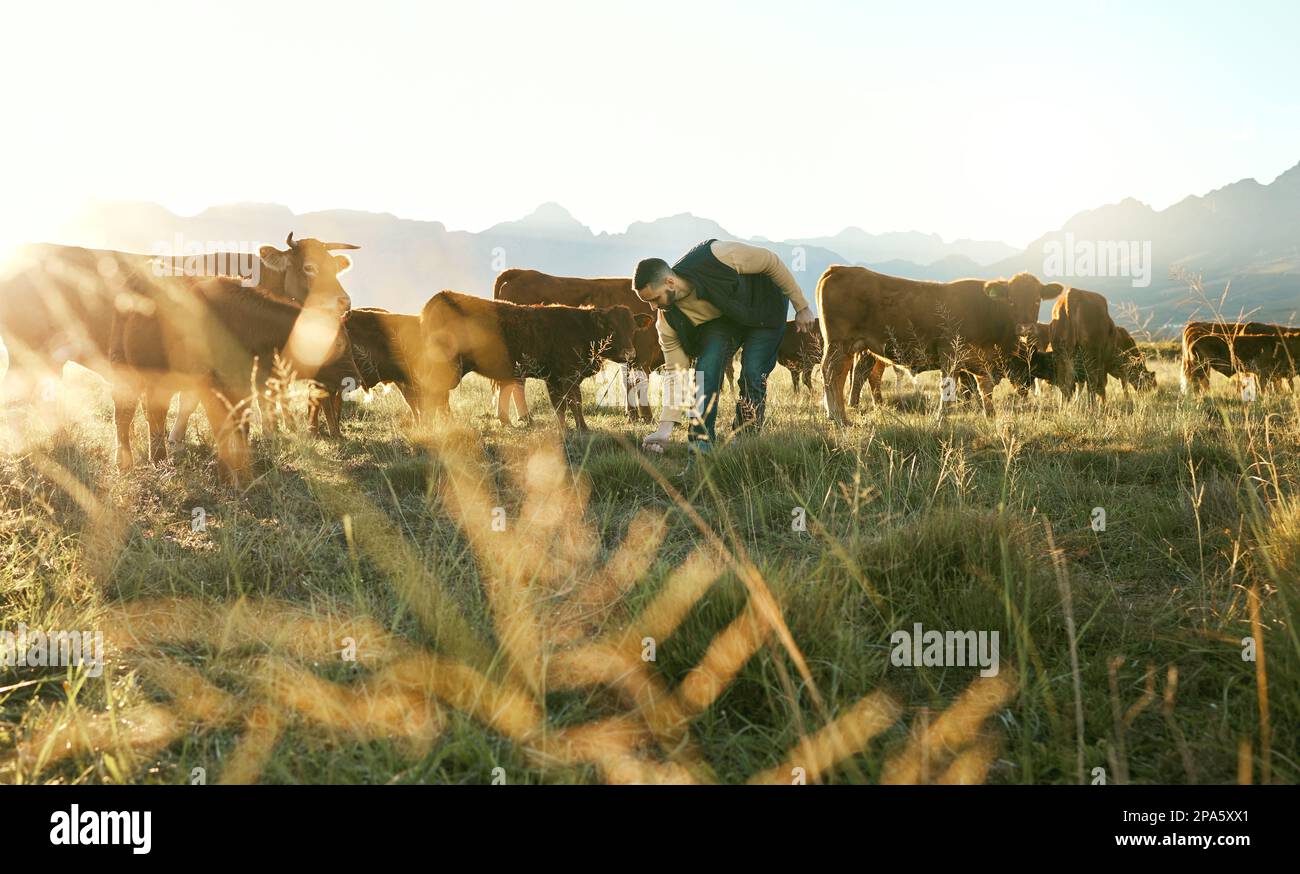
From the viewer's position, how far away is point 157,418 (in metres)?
6.44

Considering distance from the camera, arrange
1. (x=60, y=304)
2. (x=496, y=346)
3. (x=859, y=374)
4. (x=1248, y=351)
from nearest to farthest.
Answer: (x=60, y=304) → (x=496, y=346) → (x=859, y=374) → (x=1248, y=351)

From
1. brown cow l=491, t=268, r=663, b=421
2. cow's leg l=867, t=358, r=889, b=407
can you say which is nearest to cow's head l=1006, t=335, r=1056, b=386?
cow's leg l=867, t=358, r=889, b=407

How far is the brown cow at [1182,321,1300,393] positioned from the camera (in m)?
14.2

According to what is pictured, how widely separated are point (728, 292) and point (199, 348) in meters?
4.36

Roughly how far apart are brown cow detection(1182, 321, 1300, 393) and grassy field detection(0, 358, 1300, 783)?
11.7 metres

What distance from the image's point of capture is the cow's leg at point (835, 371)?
9297 mm

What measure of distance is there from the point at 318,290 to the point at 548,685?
8.53 m

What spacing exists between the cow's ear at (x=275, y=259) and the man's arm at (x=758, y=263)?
5.80 m

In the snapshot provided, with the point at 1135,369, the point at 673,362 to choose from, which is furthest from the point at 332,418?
the point at 1135,369

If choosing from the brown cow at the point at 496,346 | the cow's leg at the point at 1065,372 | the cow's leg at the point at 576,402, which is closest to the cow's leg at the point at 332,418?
the brown cow at the point at 496,346

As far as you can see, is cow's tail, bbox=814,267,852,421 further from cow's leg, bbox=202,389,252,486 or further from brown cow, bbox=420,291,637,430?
cow's leg, bbox=202,389,252,486

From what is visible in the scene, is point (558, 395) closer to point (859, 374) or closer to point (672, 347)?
point (672, 347)
